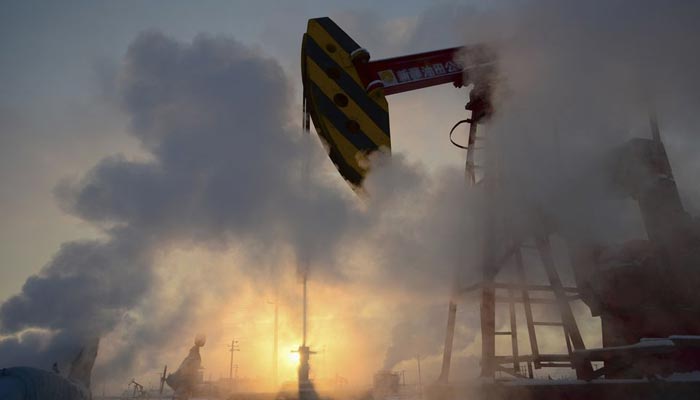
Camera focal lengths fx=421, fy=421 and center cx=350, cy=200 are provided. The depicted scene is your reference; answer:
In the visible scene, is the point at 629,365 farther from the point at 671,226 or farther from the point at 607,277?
the point at 671,226

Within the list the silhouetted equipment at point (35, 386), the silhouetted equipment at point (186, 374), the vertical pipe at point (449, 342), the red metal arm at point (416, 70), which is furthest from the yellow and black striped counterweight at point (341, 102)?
the silhouetted equipment at point (186, 374)

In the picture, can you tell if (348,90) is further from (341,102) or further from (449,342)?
(449,342)

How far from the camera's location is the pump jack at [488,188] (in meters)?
4.47

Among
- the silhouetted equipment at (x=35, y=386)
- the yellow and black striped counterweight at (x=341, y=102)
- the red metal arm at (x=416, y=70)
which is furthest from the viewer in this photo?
the silhouetted equipment at (x=35, y=386)

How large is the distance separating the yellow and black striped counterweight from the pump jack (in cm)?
1

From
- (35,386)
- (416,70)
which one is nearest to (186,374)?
(35,386)

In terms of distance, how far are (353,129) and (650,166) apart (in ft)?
15.1

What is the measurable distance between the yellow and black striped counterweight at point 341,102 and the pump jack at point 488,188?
0.04 ft

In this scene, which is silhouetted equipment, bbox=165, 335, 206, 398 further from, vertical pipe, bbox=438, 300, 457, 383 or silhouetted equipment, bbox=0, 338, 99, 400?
vertical pipe, bbox=438, 300, 457, 383

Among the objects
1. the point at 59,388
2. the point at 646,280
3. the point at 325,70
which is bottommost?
the point at 59,388

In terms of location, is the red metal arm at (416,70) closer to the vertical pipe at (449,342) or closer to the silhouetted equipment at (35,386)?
the vertical pipe at (449,342)

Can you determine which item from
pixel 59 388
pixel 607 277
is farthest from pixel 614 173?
pixel 59 388

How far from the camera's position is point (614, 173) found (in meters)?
6.50

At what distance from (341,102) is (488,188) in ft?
12.3
